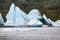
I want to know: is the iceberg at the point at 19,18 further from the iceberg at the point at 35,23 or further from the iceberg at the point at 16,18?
the iceberg at the point at 35,23

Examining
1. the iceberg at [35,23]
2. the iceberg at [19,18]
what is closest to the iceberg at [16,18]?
the iceberg at [19,18]

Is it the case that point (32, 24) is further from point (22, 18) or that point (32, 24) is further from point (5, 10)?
point (5, 10)

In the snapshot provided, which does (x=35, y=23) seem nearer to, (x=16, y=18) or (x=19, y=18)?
(x=19, y=18)

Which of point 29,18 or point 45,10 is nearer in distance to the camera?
point 29,18

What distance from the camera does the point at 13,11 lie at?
1382 cm

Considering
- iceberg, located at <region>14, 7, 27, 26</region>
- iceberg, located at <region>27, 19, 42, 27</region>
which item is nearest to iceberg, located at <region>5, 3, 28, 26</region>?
iceberg, located at <region>14, 7, 27, 26</region>

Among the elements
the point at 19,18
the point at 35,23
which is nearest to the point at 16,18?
the point at 19,18

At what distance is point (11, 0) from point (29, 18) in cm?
1622

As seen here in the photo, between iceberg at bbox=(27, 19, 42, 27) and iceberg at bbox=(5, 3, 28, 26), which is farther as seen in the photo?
iceberg at bbox=(5, 3, 28, 26)

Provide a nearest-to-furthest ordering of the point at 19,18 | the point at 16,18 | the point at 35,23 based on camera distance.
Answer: the point at 35,23, the point at 19,18, the point at 16,18

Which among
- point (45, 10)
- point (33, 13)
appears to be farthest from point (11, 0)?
point (33, 13)

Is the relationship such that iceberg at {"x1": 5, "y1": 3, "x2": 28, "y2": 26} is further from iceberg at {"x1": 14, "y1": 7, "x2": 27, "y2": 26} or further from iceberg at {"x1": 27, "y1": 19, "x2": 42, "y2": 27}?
iceberg at {"x1": 27, "y1": 19, "x2": 42, "y2": 27}

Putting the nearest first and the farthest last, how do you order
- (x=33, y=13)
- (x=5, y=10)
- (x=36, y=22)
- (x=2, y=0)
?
(x=36, y=22), (x=33, y=13), (x=5, y=10), (x=2, y=0)

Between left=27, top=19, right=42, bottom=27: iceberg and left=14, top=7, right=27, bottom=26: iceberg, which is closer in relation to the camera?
left=27, top=19, right=42, bottom=27: iceberg
